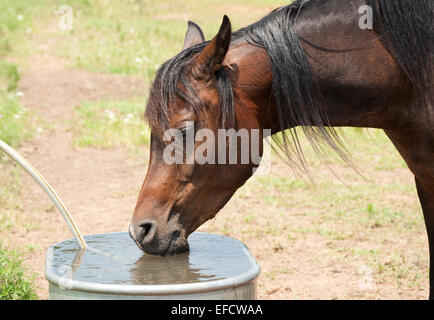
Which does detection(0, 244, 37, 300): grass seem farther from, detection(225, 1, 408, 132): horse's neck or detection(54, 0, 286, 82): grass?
detection(54, 0, 286, 82): grass

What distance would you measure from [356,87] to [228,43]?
22.8 inches

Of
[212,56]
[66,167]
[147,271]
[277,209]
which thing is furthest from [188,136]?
[66,167]

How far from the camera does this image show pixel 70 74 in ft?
31.1

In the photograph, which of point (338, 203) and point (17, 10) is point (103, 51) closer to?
point (17, 10)

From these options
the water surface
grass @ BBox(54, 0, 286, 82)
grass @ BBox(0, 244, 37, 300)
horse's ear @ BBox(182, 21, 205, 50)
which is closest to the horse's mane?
horse's ear @ BBox(182, 21, 205, 50)

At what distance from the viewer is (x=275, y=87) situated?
96.0 inches

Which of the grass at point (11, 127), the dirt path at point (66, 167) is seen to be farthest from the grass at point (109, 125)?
the grass at point (11, 127)

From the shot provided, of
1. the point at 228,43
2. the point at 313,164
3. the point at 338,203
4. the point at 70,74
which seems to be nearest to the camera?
the point at 228,43

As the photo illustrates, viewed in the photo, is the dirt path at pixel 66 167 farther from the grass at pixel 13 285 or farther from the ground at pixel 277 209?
the grass at pixel 13 285

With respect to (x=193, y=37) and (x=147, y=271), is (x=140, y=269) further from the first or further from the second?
(x=193, y=37)

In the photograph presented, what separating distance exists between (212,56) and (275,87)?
0.93 ft

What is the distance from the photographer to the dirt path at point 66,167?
199 inches

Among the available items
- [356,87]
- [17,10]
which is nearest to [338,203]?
[356,87]

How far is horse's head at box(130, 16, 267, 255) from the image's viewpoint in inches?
94.6
